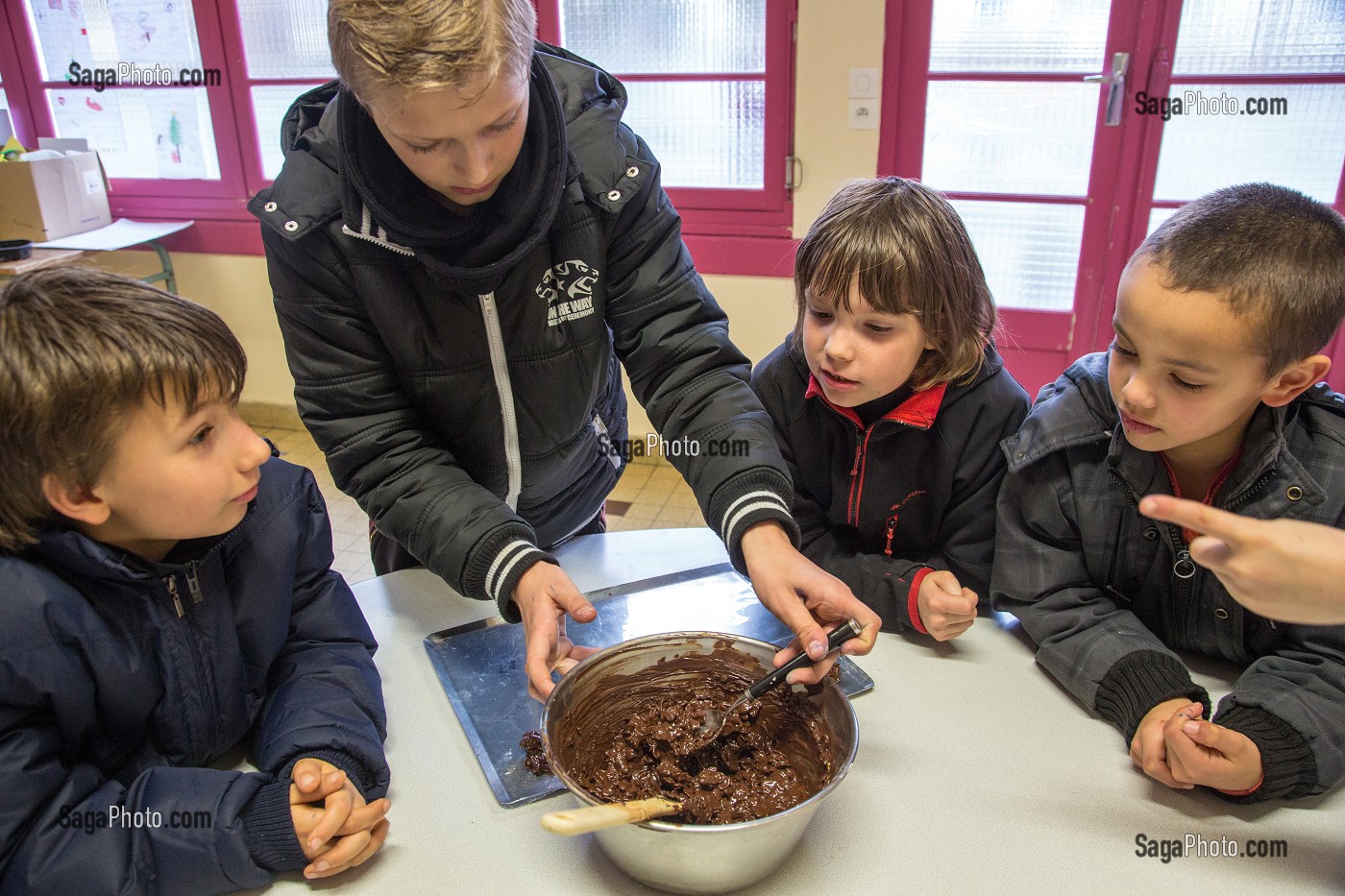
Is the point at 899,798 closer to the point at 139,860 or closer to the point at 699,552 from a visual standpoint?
the point at 699,552

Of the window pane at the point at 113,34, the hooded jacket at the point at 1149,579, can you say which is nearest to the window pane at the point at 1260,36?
the hooded jacket at the point at 1149,579

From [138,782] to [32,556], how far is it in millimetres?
238

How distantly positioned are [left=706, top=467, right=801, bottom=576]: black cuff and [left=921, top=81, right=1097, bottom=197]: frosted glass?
232 cm

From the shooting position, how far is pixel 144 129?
3861 millimetres

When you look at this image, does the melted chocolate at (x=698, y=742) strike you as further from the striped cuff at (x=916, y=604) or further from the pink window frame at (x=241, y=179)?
the pink window frame at (x=241, y=179)

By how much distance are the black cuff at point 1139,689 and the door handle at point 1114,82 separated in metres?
2.34

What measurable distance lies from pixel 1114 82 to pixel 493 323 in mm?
2445

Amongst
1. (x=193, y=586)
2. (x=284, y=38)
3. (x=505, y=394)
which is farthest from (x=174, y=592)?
(x=284, y=38)

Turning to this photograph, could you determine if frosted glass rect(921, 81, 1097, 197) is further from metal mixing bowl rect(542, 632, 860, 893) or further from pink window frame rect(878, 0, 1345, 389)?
metal mixing bowl rect(542, 632, 860, 893)

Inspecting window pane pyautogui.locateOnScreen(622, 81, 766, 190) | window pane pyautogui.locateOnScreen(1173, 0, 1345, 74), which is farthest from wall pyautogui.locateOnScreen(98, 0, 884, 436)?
window pane pyautogui.locateOnScreen(1173, 0, 1345, 74)

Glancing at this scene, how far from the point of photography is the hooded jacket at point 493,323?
1165 millimetres

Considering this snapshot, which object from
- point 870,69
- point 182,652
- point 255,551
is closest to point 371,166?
point 255,551

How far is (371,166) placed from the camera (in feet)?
3.73

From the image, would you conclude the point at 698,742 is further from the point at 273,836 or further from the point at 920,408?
the point at 920,408
